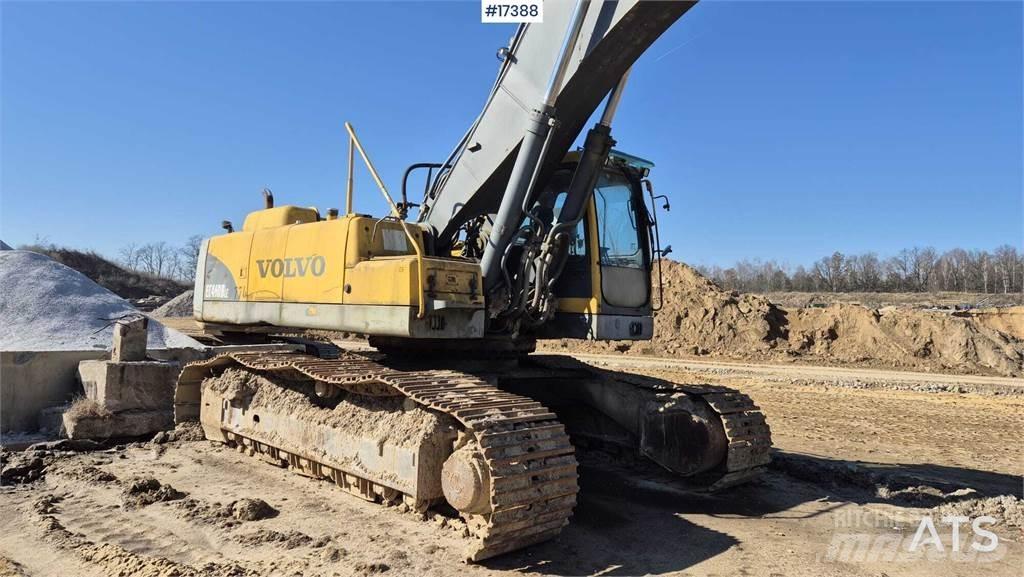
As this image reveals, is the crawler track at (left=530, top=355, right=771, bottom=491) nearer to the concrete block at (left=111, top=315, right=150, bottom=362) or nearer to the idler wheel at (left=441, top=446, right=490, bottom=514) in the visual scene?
the idler wheel at (left=441, top=446, right=490, bottom=514)

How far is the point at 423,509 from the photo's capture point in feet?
16.1

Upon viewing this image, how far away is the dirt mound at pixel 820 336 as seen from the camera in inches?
921

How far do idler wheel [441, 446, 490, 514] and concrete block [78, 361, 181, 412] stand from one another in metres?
5.07

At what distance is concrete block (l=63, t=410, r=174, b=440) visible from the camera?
7.49 metres

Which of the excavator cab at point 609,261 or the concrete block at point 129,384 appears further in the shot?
the concrete block at point 129,384

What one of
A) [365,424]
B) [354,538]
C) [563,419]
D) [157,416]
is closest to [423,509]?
[354,538]

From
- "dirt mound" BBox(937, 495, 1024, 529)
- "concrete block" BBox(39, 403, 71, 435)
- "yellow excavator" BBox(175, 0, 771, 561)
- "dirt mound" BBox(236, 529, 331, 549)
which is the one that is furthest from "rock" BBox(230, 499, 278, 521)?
"dirt mound" BBox(937, 495, 1024, 529)

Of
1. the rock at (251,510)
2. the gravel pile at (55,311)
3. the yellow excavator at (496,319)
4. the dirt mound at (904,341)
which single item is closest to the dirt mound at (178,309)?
the gravel pile at (55,311)

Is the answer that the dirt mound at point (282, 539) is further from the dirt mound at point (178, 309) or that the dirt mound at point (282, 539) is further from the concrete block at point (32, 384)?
the dirt mound at point (178, 309)

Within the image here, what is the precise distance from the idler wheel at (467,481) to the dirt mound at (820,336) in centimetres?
2190

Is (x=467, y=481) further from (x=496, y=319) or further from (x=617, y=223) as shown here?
(x=617, y=223)

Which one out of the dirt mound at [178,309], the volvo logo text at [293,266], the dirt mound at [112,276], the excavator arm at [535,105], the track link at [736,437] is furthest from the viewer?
the dirt mound at [112,276]

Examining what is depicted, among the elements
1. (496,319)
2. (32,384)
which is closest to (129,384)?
(32,384)

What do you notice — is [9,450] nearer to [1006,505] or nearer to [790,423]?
[1006,505]
